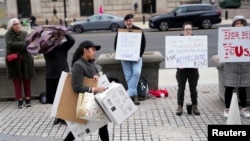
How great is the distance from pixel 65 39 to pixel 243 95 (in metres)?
3.19

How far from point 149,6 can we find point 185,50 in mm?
34376

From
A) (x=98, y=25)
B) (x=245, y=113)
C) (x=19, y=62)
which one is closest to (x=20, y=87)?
(x=19, y=62)

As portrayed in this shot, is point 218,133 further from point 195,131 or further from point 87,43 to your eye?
point 195,131

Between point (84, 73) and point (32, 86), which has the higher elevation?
point (84, 73)

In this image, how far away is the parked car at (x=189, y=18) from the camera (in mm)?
25953

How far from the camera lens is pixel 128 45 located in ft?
25.5

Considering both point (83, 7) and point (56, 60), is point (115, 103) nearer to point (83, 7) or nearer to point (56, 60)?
point (56, 60)

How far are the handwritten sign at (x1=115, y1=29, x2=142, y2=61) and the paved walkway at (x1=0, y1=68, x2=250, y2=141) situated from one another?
0.99 m

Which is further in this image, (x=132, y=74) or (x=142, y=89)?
(x=142, y=89)

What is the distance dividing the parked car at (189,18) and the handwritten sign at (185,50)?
63.5 ft

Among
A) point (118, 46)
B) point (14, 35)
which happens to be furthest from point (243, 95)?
point (14, 35)

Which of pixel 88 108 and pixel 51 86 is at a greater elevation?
pixel 88 108

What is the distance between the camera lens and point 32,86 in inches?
334

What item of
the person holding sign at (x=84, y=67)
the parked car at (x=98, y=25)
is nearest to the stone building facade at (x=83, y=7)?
the parked car at (x=98, y=25)
